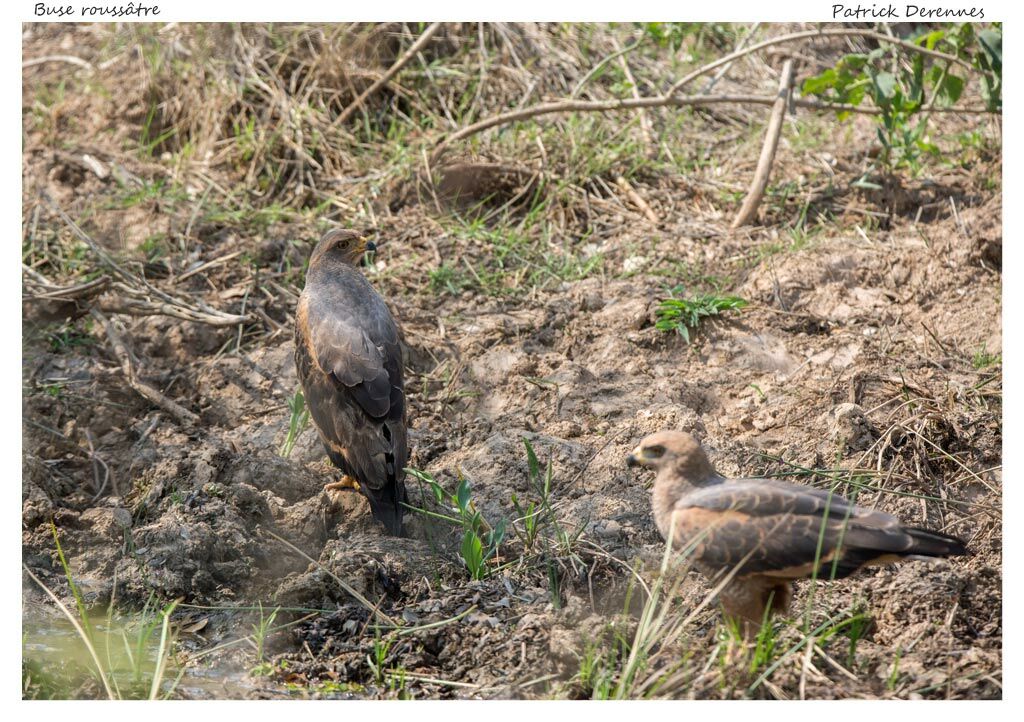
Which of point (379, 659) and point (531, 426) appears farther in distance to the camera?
point (531, 426)

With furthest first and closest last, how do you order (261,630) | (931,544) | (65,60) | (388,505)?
(65,60), (388,505), (261,630), (931,544)

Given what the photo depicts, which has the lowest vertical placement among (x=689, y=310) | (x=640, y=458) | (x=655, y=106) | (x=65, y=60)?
(x=640, y=458)

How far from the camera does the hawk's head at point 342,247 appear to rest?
5.57 meters

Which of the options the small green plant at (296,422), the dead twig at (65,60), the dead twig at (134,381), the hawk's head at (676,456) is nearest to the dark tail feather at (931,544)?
the hawk's head at (676,456)

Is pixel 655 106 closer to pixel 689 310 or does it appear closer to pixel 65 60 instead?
pixel 689 310

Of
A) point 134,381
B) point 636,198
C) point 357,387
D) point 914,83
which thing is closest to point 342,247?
point 357,387

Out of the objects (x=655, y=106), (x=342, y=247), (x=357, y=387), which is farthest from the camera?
(x=655, y=106)

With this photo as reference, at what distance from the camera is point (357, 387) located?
466cm

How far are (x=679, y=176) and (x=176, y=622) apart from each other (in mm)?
4560

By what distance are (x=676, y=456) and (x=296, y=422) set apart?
2.16m

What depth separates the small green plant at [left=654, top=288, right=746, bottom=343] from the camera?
5.58 m

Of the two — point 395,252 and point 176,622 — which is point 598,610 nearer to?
point 176,622

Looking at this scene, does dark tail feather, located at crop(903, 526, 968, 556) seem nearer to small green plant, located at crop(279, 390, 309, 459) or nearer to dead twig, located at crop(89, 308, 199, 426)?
small green plant, located at crop(279, 390, 309, 459)

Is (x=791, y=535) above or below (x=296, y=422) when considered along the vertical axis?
above
